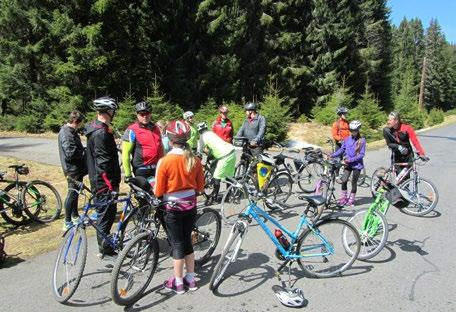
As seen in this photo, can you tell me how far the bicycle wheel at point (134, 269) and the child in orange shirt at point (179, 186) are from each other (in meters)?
0.35

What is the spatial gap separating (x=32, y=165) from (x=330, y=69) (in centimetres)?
2754

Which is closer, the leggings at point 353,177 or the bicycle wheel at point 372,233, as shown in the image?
the bicycle wheel at point 372,233

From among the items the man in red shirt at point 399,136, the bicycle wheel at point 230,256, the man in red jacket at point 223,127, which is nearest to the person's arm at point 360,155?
the man in red shirt at point 399,136

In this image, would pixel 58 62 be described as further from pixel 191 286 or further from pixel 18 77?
pixel 191 286

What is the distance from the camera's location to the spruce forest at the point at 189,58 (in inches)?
858

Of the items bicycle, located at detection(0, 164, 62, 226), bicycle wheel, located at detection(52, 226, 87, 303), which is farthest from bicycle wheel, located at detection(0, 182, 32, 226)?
bicycle wheel, located at detection(52, 226, 87, 303)

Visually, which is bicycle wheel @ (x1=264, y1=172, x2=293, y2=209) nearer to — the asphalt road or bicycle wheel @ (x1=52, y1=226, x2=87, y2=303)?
the asphalt road

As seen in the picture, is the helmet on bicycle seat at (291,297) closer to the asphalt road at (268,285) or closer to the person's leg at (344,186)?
the asphalt road at (268,285)

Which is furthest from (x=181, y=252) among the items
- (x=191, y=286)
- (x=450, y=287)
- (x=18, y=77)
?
(x=18, y=77)

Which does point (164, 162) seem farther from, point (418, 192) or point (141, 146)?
point (418, 192)

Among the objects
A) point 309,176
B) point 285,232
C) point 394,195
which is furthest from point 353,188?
point 285,232

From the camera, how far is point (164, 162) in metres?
4.63

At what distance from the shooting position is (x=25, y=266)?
5809mm

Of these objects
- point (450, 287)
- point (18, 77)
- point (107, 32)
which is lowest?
point (450, 287)
